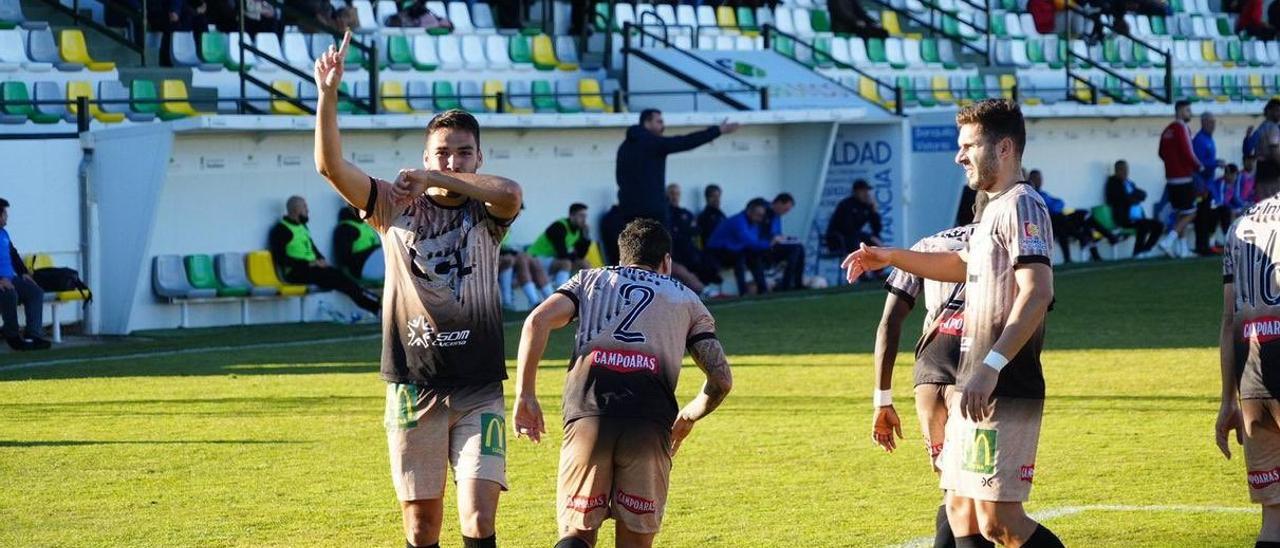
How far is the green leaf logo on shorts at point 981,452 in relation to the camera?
237 inches

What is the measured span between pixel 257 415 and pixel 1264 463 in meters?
7.13

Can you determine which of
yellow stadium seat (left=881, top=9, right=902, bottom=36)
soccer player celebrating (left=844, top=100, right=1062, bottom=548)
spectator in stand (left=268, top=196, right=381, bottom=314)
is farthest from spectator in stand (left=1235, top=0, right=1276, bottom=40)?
soccer player celebrating (left=844, top=100, right=1062, bottom=548)

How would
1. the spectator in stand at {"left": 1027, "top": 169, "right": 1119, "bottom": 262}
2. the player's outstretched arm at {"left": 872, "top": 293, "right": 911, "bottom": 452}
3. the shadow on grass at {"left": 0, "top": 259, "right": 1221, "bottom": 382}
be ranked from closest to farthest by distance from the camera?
the player's outstretched arm at {"left": 872, "top": 293, "right": 911, "bottom": 452}, the shadow on grass at {"left": 0, "top": 259, "right": 1221, "bottom": 382}, the spectator in stand at {"left": 1027, "top": 169, "right": 1119, "bottom": 262}

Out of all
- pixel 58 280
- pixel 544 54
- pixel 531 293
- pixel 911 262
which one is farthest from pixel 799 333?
pixel 911 262

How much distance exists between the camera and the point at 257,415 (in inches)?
488

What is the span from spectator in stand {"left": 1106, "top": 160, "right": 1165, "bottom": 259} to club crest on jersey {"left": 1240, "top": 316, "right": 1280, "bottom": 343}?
21.4 meters

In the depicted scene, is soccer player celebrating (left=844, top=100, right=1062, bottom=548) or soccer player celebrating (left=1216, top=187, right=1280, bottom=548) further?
soccer player celebrating (left=1216, top=187, right=1280, bottom=548)

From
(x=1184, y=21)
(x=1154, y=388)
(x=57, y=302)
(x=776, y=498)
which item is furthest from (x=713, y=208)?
(x=1184, y=21)

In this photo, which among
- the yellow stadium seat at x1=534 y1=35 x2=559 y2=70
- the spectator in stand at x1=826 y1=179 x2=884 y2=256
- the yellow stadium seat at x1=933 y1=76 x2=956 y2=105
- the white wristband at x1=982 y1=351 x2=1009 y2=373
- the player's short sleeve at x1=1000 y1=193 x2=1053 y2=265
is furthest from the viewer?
the yellow stadium seat at x1=933 y1=76 x2=956 y2=105

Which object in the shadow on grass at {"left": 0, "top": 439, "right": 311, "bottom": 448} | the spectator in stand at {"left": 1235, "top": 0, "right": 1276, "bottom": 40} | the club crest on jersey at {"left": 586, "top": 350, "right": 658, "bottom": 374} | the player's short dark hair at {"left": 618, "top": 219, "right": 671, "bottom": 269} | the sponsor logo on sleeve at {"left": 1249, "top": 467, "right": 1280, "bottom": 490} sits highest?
the spectator in stand at {"left": 1235, "top": 0, "right": 1276, "bottom": 40}

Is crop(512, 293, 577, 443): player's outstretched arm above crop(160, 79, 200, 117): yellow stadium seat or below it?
below

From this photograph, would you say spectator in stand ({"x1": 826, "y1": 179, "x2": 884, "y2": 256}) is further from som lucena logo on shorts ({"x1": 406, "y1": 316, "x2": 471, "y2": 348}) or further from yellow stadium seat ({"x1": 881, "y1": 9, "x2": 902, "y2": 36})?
som lucena logo on shorts ({"x1": 406, "y1": 316, "x2": 471, "y2": 348})

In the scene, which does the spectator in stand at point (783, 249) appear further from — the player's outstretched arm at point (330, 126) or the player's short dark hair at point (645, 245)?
the player's outstretched arm at point (330, 126)

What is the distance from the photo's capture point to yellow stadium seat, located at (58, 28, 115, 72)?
20.5m
